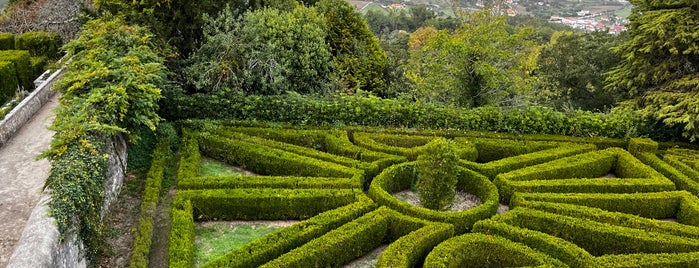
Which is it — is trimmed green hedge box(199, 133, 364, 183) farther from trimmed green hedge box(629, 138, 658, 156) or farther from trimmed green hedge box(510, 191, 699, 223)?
trimmed green hedge box(629, 138, 658, 156)

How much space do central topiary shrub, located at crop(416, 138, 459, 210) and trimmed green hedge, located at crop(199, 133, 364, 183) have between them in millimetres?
2089

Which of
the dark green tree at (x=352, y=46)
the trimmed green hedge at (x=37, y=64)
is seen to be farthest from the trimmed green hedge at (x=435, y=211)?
the trimmed green hedge at (x=37, y=64)

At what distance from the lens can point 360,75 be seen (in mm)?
24047

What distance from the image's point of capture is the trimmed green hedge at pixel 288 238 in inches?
409

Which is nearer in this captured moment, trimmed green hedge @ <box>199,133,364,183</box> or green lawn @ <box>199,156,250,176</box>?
trimmed green hedge @ <box>199,133,364,183</box>

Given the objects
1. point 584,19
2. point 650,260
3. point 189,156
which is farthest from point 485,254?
point 584,19

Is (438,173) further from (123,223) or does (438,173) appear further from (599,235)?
(123,223)

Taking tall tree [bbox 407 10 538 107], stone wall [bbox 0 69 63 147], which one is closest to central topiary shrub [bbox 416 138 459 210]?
tall tree [bbox 407 10 538 107]

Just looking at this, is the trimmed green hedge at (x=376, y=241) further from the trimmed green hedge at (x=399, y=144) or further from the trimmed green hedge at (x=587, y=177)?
the trimmed green hedge at (x=399, y=144)

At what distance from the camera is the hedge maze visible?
1123cm

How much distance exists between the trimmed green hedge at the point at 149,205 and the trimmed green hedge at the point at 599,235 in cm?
853

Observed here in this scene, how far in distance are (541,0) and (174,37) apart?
301ft

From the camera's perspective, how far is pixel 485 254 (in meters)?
11.6

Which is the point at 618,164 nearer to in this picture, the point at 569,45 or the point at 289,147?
the point at 289,147
